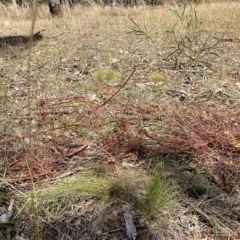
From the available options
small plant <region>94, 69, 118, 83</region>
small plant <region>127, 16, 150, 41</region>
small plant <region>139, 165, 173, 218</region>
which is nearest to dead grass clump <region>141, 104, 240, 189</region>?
small plant <region>139, 165, 173, 218</region>

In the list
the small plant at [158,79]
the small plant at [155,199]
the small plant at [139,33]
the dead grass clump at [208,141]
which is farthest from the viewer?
the small plant at [139,33]

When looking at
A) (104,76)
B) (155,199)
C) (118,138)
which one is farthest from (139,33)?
(155,199)

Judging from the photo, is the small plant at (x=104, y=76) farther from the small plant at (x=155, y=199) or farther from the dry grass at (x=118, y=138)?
the small plant at (x=155, y=199)

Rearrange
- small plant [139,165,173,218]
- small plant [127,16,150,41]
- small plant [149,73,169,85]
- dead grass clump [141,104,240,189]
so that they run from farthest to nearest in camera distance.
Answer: small plant [127,16,150,41]
small plant [149,73,169,85]
dead grass clump [141,104,240,189]
small plant [139,165,173,218]

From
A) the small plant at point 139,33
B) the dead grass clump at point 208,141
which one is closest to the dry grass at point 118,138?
the dead grass clump at point 208,141

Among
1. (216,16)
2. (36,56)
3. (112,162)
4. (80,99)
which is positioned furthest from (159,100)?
(216,16)

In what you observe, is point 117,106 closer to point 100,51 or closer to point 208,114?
point 208,114

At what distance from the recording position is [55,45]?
4.65m

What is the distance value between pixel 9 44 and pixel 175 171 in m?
3.98

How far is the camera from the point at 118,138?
2.03 m

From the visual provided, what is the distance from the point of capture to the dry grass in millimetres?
1450

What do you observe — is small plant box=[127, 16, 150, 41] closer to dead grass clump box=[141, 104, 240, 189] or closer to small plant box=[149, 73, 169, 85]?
small plant box=[149, 73, 169, 85]

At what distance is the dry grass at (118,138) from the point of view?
1450 millimetres

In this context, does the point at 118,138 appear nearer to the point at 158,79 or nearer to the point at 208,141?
the point at 208,141
